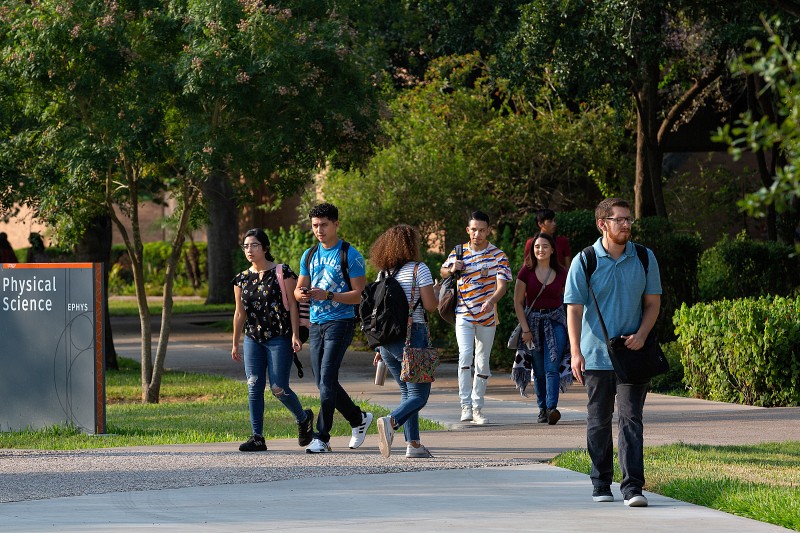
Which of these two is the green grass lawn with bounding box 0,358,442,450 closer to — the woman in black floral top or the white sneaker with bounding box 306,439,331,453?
the woman in black floral top

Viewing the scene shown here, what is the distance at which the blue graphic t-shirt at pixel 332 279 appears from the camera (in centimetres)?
953

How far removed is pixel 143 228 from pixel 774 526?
163ft

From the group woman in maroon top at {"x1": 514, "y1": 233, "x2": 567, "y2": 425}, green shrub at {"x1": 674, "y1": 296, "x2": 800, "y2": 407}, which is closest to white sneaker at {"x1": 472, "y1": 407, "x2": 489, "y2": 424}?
woman in maroon top at {"x1": 514, "y1": 233, "x2": 567, "y2": 425}

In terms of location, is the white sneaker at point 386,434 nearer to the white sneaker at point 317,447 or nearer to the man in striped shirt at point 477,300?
the white sneaker at point 317,447

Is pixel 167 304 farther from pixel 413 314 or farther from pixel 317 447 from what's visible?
pixel 413 314

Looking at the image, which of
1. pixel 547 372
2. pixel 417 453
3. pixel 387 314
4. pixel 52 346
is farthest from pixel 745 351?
pixel 52 346

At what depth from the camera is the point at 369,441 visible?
10352 mm

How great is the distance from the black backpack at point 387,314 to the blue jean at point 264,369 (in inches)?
30.6

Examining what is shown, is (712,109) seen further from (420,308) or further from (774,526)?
(774,526)

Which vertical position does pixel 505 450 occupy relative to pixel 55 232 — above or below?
below

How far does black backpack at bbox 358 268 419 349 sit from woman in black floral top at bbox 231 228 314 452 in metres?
0.66

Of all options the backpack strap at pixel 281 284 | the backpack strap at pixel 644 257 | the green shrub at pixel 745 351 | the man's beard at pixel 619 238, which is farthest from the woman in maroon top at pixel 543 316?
the man's beard at pixel 619 238

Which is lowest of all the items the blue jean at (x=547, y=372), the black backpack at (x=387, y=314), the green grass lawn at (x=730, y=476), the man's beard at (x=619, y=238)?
the green grass lawn at (x=730, y=476)

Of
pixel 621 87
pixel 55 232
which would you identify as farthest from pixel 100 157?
pixel 621 87
